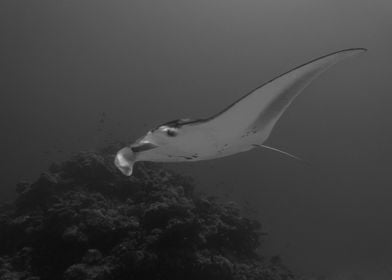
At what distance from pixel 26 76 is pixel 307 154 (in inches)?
1531

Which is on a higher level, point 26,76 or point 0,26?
point 0,26

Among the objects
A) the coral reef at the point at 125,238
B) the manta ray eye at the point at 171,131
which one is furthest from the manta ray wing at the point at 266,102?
the coral reef at the point at 125,238

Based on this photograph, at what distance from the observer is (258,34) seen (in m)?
37.8

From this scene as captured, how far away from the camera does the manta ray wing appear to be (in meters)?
2.58

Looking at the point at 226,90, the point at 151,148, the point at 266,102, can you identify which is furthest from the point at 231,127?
the point at 226,90

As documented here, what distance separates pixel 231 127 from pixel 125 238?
11.0 ft

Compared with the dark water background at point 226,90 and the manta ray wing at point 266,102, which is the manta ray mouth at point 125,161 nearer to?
the manta ray wing at point 266,102

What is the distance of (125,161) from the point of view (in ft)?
10.4

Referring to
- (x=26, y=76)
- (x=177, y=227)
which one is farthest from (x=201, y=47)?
(x=177, y=227)

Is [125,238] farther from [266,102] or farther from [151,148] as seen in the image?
[266,102]

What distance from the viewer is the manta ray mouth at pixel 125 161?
10.00ft

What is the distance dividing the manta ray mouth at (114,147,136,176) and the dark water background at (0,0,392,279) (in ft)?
84.7

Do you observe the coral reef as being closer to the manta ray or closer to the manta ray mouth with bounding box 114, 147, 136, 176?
the manta ray mouth with bounding box 114, 147, 136, 176

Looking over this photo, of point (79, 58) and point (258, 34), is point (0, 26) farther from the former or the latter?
point (258, 34)
